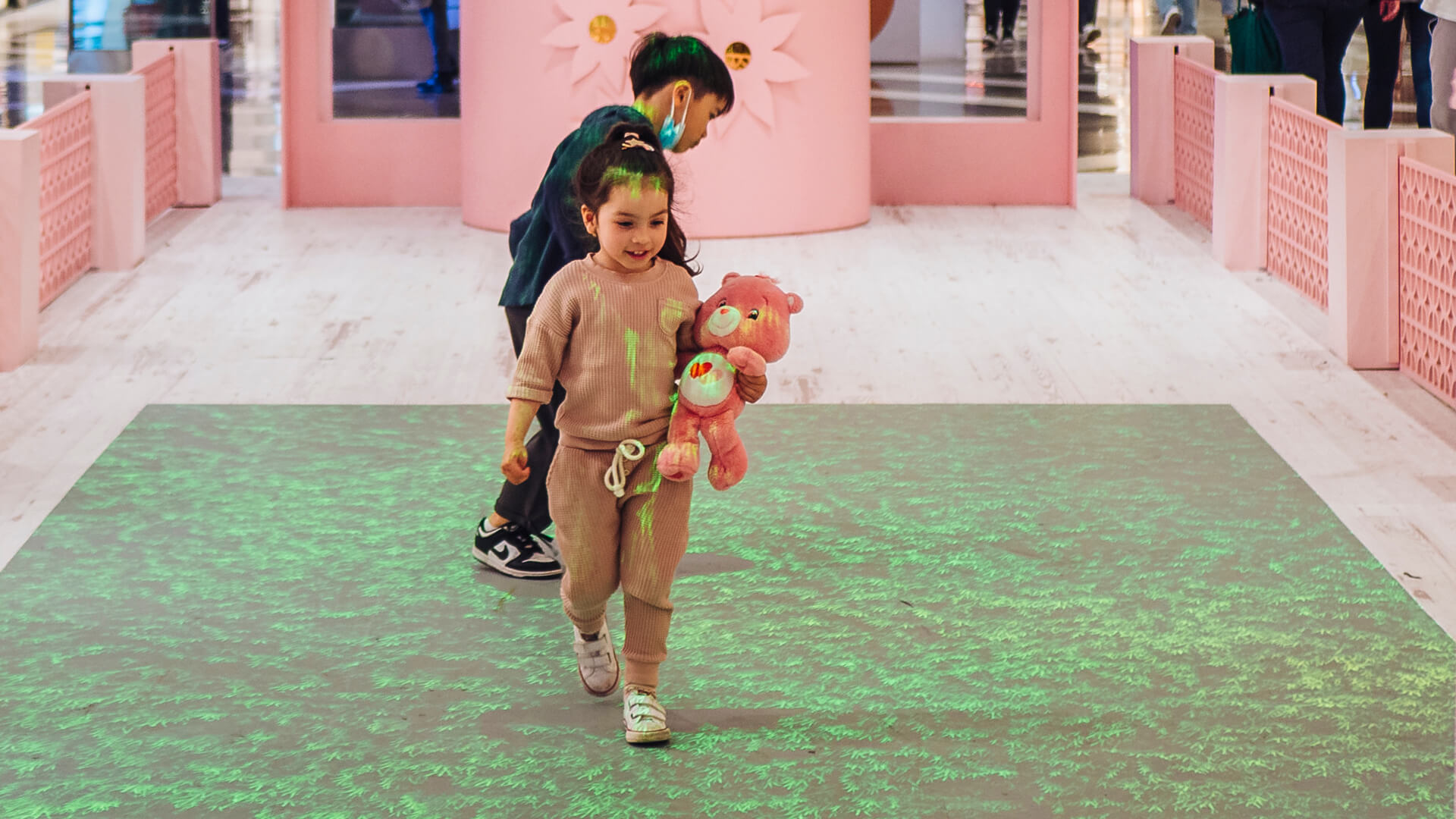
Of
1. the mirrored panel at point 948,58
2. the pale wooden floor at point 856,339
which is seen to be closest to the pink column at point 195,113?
the pale wooden floor at point 856,339

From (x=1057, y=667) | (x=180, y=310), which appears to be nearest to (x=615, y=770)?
(x=1057, y=667)

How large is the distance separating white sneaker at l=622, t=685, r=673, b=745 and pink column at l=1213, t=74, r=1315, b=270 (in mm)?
4827

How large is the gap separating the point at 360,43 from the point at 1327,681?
6360 millimetres

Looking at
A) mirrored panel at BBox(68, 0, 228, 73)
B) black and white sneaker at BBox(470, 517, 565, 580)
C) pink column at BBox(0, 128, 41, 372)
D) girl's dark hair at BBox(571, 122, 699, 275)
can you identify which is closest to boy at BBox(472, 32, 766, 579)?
girl's dark hair at BBox(571, 122, 699, 275)

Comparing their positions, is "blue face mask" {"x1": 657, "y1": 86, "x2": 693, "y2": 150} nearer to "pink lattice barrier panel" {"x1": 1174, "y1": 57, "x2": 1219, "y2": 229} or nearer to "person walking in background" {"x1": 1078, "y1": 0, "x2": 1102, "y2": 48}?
"pink lattice barrier panel" {"x1": 1174, "y1": 57, "x2": 1219, "y2": 229}

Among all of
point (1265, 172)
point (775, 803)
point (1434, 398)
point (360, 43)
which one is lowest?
point (775, 803)

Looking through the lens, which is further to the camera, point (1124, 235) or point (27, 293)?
point (1124, 235)

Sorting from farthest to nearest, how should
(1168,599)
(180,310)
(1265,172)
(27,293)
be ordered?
(1265,172)
(180,310)
(27,293)
(1168,599)

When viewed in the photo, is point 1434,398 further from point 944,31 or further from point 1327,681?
point 944,31

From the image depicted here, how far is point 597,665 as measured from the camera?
3266 mm

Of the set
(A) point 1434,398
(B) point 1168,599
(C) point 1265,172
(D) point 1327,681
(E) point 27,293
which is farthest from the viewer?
(C) point 1265,172

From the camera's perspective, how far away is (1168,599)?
3.76 meters

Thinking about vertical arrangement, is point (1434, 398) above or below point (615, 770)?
above

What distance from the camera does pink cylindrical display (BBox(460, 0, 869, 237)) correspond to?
7582 mm
